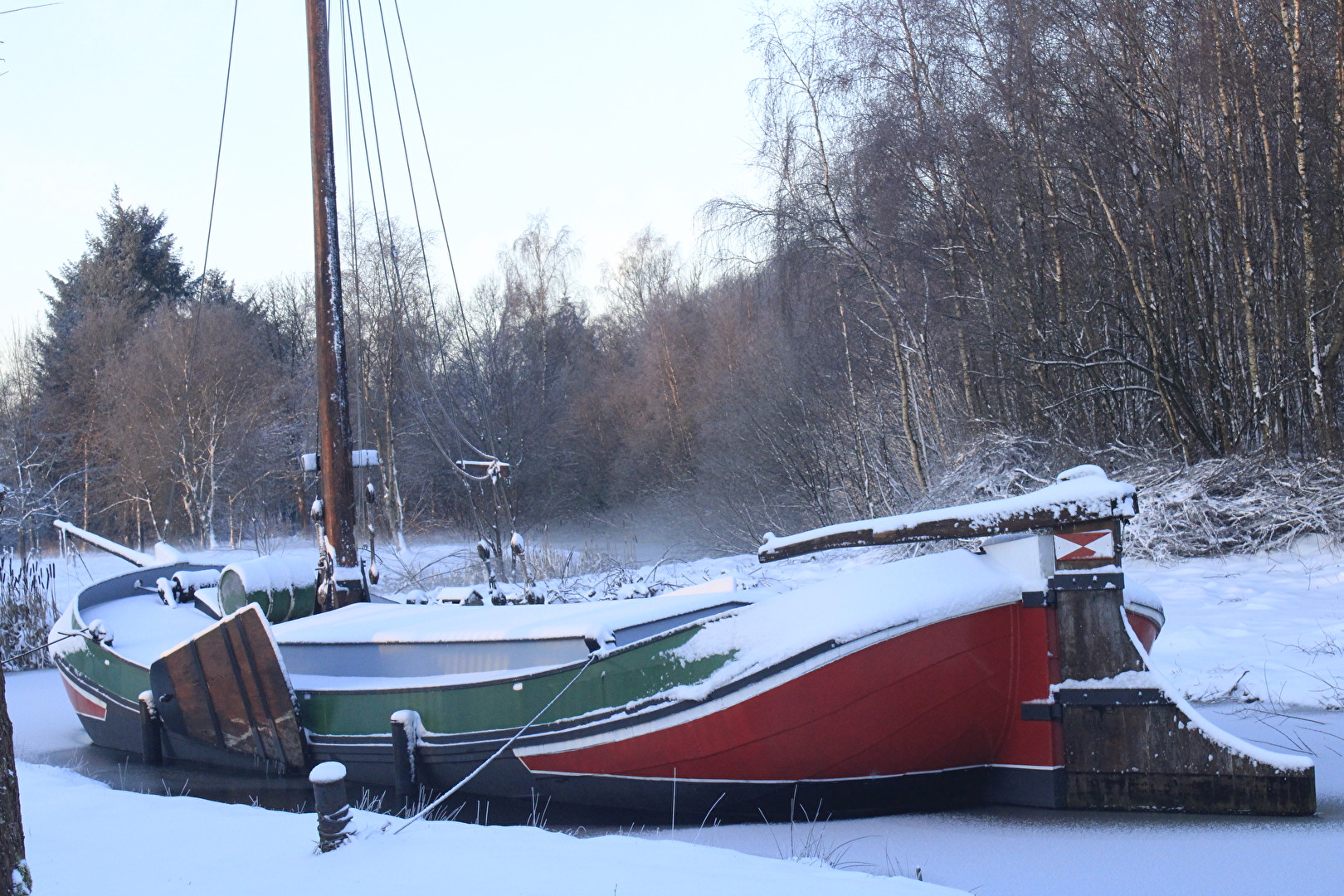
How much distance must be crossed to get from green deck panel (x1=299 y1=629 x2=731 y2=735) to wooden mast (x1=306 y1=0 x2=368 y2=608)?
1990 millimetres

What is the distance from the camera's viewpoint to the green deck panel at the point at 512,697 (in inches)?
195

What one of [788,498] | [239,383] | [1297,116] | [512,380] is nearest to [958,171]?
[1297,116]

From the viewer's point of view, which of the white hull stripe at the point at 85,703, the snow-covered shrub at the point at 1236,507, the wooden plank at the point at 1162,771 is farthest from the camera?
the snow-covered shrub at the point at 1236,507

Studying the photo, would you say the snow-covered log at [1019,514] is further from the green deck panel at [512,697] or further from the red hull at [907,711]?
the green deck panel at [512,697]

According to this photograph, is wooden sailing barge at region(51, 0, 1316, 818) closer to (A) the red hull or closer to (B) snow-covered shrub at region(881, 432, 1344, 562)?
(A) the red hull

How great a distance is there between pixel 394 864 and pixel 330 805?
324mm

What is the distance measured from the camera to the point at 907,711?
459cm

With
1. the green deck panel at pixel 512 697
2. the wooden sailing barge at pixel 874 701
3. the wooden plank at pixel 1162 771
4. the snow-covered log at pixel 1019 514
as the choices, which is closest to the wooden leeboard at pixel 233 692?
the green deck panel at pixel 512 697

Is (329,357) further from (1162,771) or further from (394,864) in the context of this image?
(1162,771)

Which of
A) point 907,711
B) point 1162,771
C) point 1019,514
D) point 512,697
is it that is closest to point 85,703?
point 512,697

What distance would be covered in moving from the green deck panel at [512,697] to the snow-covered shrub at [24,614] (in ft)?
24.7

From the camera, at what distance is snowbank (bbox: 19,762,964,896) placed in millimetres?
3006

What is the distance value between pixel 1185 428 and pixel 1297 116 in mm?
3361

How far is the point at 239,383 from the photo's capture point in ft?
93.6
